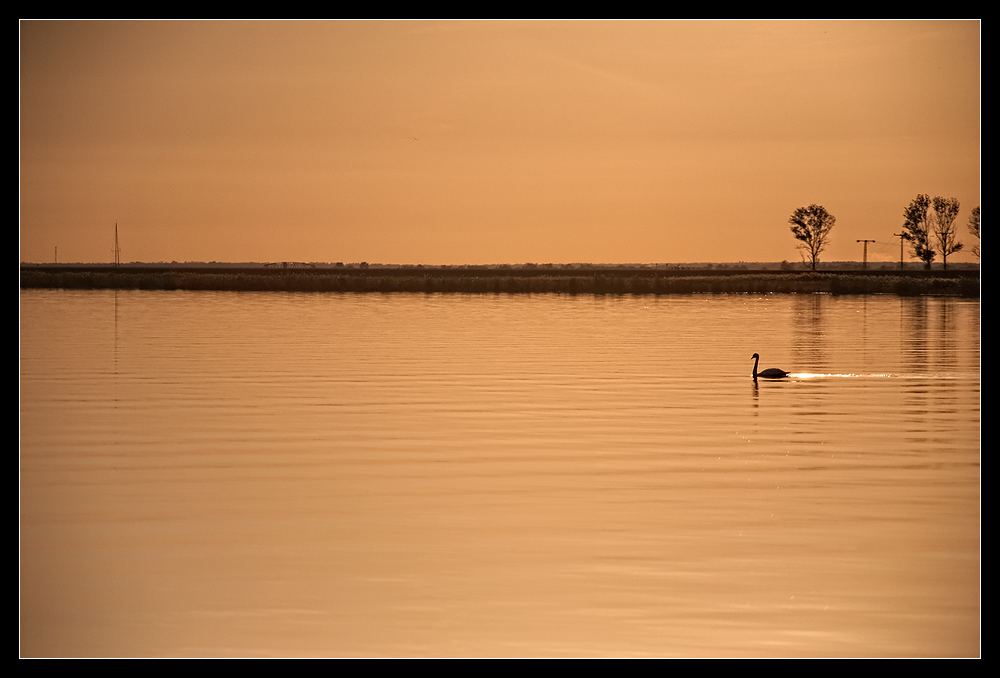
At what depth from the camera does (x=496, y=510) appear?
46.2 ft

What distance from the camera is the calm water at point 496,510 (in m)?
10.6

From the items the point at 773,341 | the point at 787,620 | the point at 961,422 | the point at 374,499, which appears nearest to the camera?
the point at 787,620

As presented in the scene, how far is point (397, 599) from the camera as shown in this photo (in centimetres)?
1109

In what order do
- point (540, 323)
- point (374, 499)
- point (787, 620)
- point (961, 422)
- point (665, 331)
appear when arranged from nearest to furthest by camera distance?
point (787, 620) → point (374, 499) → point (961, 422) → point (665, 331) → point (540, 323)

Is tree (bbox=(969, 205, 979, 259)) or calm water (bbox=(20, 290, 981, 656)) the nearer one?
calm water (bbox=(20, 290, 981, 656))

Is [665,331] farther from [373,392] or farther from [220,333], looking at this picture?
[373,392]

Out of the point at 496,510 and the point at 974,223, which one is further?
the point at 974,223

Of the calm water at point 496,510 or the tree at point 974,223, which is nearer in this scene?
the calm water at point 496,510

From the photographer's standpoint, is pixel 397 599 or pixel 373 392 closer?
pixel 397 599

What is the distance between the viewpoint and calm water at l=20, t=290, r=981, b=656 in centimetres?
1064
